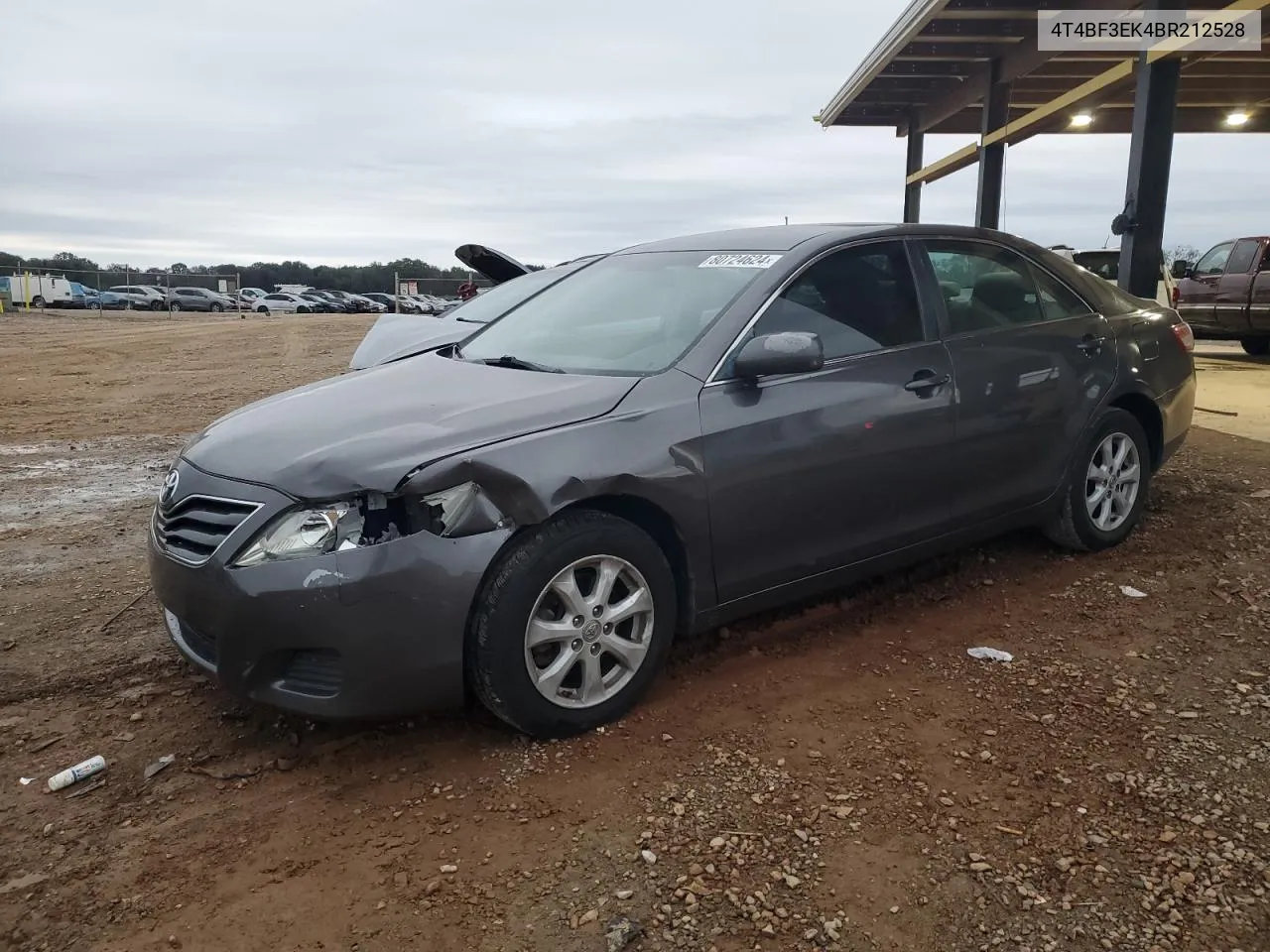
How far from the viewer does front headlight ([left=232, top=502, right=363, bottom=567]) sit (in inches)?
107

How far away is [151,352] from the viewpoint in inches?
718

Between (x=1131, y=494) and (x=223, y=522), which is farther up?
(x=223, y=522)

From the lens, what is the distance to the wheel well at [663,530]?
10.1 feet

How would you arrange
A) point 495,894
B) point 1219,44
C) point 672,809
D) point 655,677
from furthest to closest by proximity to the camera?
point 1219,44, point 655,677, point 672,809, point 495,894

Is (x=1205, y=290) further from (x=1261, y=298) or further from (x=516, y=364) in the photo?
(x=516, y=364)

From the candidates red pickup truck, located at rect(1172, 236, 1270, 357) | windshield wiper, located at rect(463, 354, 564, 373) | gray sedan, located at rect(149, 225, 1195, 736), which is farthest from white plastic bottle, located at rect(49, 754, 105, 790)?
red pickup truck, located at rect(1172, 236, 1270, 357)

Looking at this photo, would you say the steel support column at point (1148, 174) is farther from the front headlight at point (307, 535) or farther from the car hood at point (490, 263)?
the front headlight at point (307, 535)

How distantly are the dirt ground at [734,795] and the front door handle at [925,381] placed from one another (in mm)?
980

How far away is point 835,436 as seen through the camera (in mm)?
3512

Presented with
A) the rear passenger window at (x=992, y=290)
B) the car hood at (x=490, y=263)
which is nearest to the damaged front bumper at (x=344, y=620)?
the rear passenger window at (x=992, y=290)

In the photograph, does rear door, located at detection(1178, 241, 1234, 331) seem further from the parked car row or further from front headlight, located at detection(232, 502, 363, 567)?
the parked car row

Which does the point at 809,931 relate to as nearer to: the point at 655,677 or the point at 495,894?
the point at 495,894

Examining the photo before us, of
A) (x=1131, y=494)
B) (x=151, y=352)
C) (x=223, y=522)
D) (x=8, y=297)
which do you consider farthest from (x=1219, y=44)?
(x=8, y=297)

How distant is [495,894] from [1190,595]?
339cm
